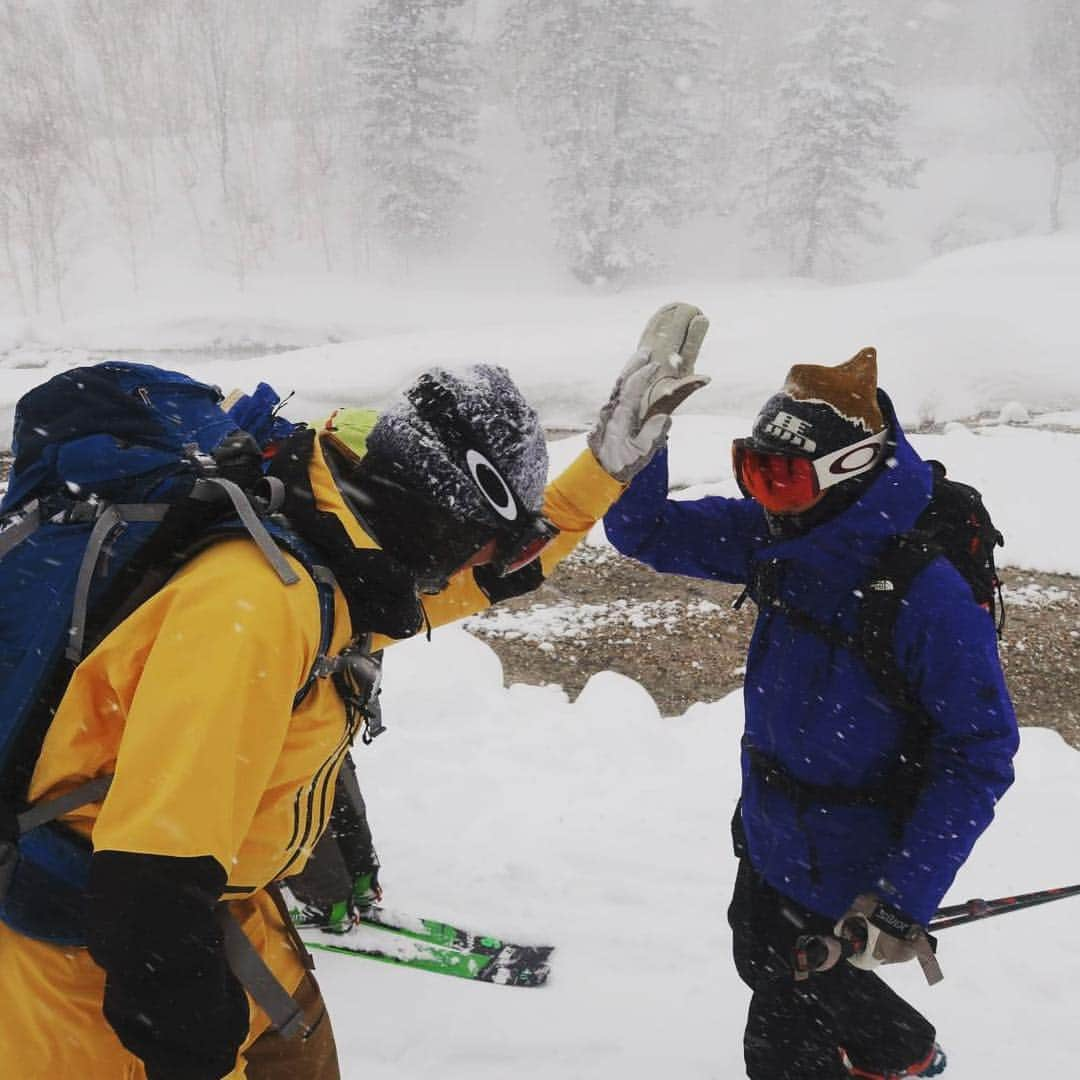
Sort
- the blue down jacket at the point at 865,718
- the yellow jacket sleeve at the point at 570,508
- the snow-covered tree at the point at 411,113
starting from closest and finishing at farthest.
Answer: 1. the blue down jacket at the point at 865,718
2. the yellow jacket sleeve at the point at 570,508
3. the snow-covered tree at the point at 411,113

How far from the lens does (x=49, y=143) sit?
112 feet

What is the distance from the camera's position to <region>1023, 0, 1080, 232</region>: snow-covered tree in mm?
41781

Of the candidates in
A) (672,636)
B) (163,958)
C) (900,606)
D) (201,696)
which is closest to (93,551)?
(201,696)

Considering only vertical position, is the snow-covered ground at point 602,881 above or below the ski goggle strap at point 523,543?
below

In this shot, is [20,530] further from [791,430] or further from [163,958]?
[791,430]

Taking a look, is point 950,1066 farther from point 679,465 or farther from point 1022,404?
point 1022,404

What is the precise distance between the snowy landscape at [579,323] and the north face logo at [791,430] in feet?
3.31

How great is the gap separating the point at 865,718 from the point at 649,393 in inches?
41.8

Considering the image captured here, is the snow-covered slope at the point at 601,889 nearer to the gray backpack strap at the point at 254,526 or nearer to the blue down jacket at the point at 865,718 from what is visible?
the blue down jacket at the point at 865,718

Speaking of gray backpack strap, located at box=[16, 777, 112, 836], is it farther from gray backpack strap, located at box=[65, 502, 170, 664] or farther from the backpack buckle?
the backpack buckle

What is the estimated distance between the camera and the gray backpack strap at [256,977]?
175cm

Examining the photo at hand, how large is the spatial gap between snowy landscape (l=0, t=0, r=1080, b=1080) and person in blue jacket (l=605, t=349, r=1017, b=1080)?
2.66 feet

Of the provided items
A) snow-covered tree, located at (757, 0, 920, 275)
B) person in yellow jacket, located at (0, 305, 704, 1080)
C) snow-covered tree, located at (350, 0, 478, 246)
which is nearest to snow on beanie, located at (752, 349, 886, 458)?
person in yellow jacket, located at (0, 305, 704, 1080)

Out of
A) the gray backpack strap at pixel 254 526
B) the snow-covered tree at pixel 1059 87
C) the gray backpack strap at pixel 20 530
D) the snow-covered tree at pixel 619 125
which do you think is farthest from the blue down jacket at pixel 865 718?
the snow-covered tree at pixel 1059 87
